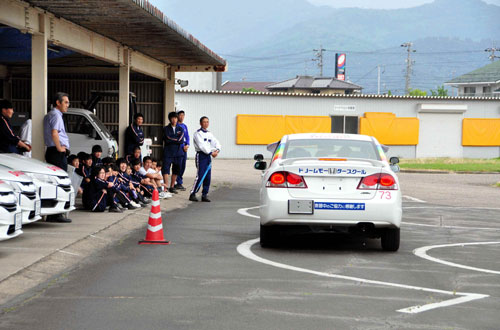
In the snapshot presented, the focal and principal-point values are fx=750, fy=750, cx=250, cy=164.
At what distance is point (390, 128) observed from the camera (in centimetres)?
4500

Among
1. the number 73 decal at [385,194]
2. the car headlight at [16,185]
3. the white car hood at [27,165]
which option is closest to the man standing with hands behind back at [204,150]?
the white car hood at [27,165]

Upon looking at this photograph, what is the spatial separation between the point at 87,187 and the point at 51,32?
2941 millimetres

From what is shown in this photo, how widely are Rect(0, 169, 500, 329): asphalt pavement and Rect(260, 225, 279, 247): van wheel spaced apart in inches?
5.3

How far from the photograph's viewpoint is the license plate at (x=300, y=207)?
9.31m

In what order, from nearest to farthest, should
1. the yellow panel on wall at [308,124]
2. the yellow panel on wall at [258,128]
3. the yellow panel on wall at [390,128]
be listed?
the yellow panel on wall at [258,128]
the yellow panel on wall at [308,124]
the yellow panel on wall at [390,128]

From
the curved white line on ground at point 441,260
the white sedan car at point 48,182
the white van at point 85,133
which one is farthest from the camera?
the white van at point 85,133

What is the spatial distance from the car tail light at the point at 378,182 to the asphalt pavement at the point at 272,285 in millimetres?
882

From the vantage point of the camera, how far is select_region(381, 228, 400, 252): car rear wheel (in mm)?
9672

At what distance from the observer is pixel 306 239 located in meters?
11.1

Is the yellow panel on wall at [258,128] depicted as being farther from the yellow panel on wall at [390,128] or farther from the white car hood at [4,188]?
the white car hood at [4,188]

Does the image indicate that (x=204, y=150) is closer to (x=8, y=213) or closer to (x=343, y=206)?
(x=343, y=206)

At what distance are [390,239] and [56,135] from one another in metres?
5.66

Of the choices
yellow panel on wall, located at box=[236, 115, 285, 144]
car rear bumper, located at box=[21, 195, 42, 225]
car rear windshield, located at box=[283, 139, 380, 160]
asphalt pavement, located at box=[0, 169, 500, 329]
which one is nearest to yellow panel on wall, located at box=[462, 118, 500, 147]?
yellow panel on wall, located at box=[236, 115, 285, 144]

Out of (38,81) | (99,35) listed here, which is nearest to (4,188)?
(38,81)
